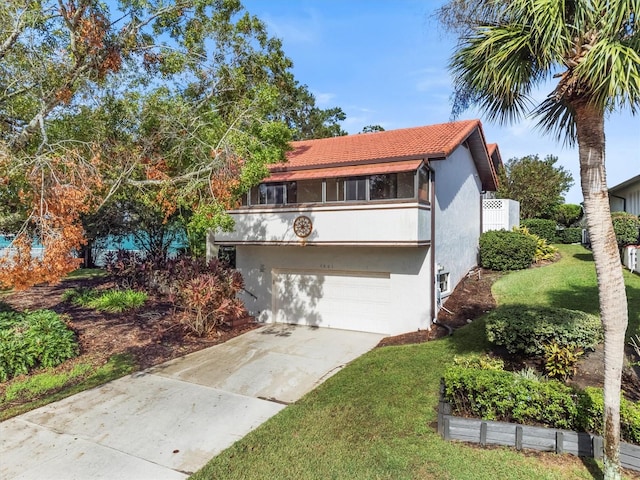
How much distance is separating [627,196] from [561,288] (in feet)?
47.8

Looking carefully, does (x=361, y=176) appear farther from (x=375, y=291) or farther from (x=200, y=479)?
(x=200, y=479)

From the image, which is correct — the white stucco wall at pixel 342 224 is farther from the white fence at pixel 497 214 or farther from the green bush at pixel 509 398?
the white fence at pixel 497 214

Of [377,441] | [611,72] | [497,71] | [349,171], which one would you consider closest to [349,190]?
[349,171]

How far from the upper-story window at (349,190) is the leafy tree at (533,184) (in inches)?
608

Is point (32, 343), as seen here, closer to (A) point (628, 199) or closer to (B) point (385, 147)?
(B) point (385, 147)

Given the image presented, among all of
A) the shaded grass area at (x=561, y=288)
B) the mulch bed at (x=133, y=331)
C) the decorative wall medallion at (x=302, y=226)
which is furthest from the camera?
the decorative wall medallion at (x=302, y=226)

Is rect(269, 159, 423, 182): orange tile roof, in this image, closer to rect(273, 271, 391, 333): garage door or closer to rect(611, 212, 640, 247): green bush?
rect(273, 271, 391, 333): garage door

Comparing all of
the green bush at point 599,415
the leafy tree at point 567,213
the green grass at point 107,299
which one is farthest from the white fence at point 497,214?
the green grass at point 107,299

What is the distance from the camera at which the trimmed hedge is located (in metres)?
5.07

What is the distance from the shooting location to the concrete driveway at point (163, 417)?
17.5 ft

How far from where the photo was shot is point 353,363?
9367 millimetres

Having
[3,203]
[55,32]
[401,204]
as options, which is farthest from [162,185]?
[401,204]

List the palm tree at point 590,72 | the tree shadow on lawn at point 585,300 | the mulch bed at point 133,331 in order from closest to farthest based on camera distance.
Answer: the palm tree at point 590,72
the tree shadow on lawn at point 585,300
the mulch bed at point 133,331

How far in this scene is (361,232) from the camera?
11.3m
